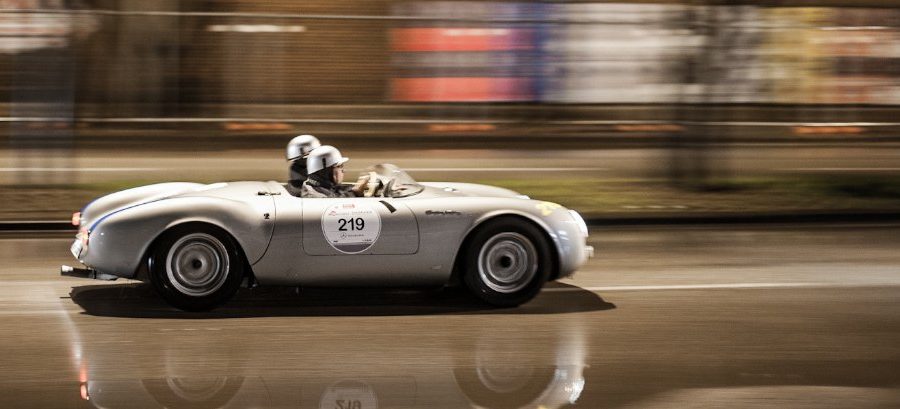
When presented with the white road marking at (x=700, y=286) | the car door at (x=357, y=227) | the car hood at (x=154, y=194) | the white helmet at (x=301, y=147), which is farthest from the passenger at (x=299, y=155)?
the white road marking at (x=700, y=286)

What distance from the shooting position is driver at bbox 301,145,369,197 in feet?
26.8

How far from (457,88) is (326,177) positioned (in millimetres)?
12601

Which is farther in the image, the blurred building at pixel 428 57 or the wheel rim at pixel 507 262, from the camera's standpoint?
the blurred building at pixel 428 57

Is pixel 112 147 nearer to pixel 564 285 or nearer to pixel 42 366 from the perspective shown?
pixel 564 285

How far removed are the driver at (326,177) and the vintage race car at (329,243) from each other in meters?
0.12

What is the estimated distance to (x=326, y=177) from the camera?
8227 millimetres

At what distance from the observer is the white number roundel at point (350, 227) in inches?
309

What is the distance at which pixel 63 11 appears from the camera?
43.6ft

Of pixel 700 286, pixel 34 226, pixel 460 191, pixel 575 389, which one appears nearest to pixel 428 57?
pixel 34 226

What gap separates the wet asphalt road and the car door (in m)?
0.45

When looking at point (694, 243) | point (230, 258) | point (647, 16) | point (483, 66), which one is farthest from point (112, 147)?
point (230, 258)

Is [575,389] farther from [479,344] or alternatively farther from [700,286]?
[700,286]

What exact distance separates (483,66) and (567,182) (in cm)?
571

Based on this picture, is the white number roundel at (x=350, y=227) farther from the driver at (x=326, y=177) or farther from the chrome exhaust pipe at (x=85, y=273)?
the chrome exhaust pipe at (x=85, y=273)
